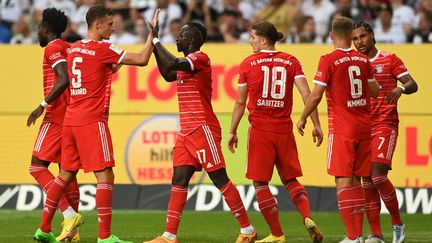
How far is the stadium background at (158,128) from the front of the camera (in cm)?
1867

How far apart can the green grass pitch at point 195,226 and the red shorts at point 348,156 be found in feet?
4.70

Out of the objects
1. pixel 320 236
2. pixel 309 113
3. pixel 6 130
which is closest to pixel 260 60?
pixel 309 113

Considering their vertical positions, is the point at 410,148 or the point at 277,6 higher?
the point at 277,6

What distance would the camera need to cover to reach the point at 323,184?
62.2 ft

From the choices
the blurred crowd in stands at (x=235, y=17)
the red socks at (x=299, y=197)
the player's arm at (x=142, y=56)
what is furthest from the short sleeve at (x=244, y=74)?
the blurred crowd in stands at (x=235, y=17)

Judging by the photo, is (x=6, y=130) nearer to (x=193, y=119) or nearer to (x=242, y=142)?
(x=242, y=142)

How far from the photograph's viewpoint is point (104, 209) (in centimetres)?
1247

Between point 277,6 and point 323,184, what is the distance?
16.3 feet

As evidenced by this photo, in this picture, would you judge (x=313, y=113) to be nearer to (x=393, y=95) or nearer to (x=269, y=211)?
(x=393, y=95)

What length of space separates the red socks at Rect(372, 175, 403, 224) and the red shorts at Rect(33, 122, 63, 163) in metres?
3.80

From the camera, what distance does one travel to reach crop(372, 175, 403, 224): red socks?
45.5 ft

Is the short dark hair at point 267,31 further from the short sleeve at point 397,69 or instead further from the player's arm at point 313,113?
the short sleeve at point 397,69

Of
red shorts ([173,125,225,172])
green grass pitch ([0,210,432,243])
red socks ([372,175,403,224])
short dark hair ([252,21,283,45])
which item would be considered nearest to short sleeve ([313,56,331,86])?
short dark hair ([252,21,283,45])

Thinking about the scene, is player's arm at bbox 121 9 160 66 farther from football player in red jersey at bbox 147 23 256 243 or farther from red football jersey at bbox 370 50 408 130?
red football jersey at bbox 370 50 408 130
